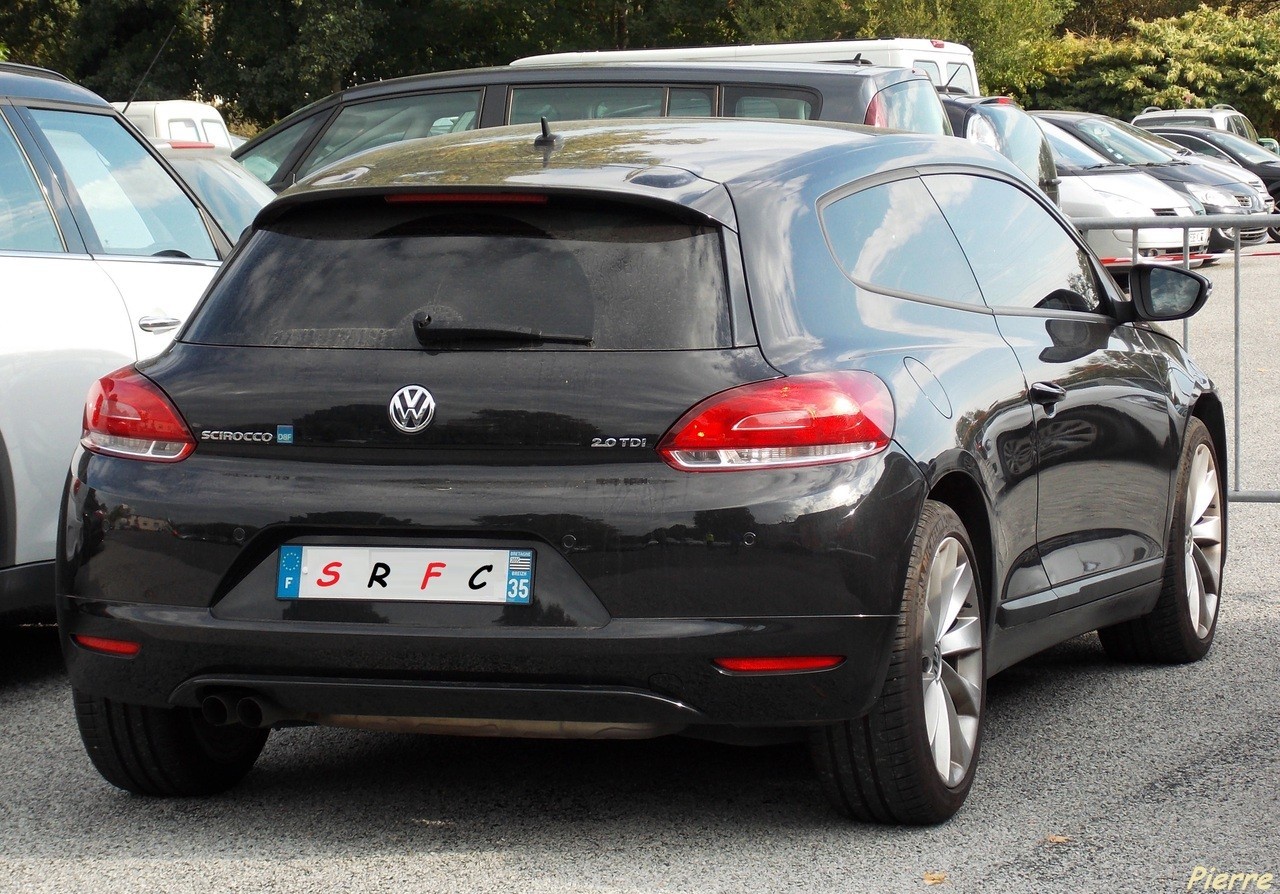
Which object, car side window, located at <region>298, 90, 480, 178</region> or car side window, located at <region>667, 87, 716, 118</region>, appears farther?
car side window, located at <region>298, 90, 480, 178</region>

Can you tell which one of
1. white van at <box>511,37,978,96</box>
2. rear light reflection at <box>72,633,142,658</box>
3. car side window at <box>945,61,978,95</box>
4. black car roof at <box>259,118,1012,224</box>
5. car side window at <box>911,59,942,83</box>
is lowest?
car side window at <box>945,61,978,95</box>

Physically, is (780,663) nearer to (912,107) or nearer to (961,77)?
(912,107)

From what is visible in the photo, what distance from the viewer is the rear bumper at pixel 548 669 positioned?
3793 millimetres

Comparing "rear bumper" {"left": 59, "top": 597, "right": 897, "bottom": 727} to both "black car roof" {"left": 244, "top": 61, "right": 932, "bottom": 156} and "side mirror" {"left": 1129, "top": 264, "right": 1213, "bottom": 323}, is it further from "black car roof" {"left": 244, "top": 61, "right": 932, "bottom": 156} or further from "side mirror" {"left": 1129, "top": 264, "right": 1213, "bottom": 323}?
"black car roof" {"left": 244, "top": 61, "right": 932, "bottom": 156}

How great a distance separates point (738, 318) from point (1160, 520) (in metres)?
2.31

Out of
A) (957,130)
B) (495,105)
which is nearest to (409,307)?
(495,105)

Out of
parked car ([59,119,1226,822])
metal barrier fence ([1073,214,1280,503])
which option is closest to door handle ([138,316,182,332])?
parked car ([59,119,1226,822])

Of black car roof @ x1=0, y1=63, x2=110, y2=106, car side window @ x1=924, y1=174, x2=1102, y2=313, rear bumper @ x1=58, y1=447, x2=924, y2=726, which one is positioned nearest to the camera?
rear bumper @ x1=58, y1=447, x2=924, y2=726

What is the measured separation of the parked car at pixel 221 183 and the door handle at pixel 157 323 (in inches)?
63.7

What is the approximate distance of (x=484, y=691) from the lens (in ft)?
12.7

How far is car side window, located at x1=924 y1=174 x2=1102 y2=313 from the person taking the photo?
5.07 m

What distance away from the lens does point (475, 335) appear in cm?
395

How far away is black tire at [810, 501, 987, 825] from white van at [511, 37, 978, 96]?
21.1 ft

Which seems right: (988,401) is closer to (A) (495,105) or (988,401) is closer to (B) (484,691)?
(B) (484,691)
